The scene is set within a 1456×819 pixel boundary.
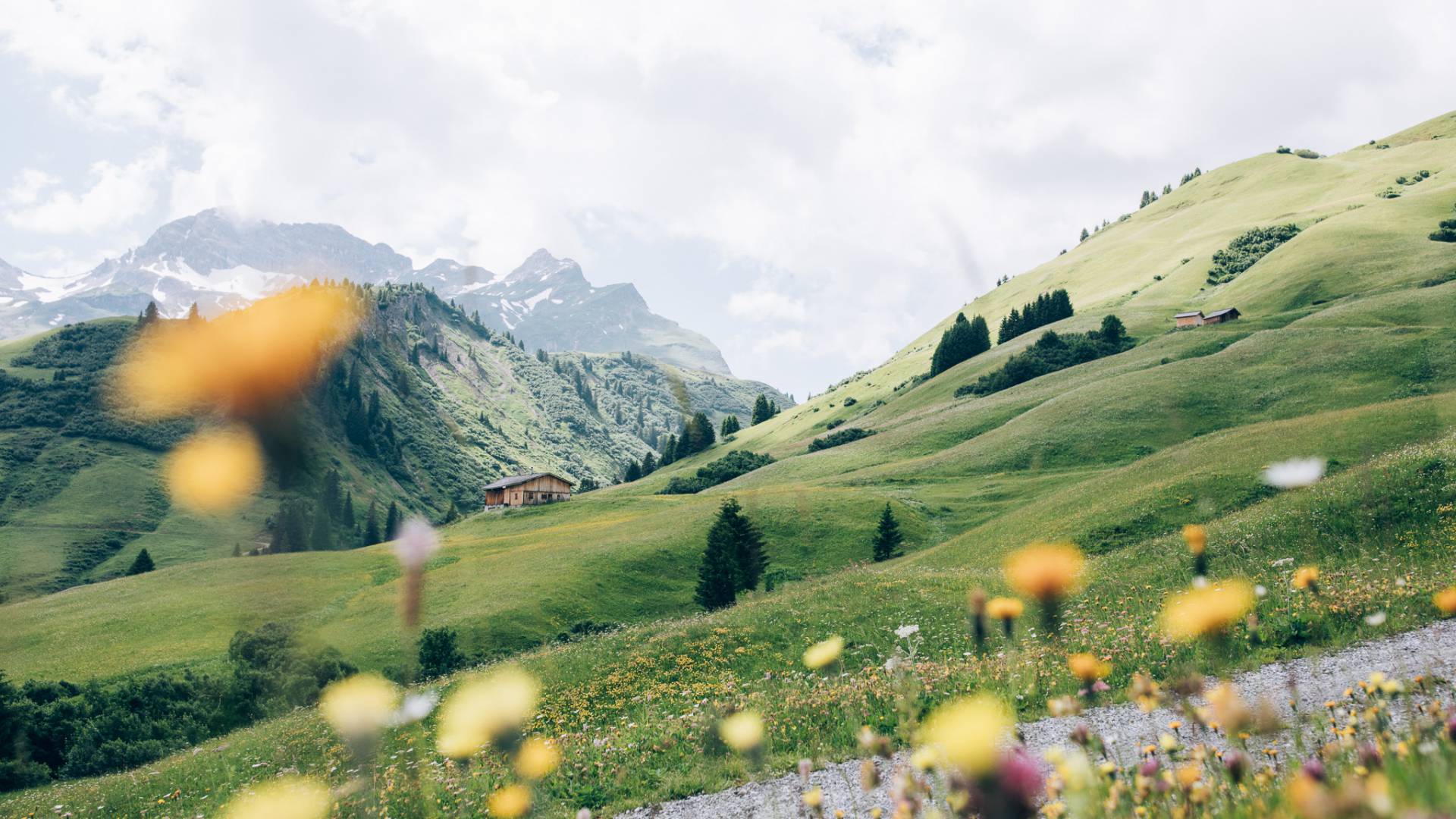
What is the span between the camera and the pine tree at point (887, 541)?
50844 millimetres

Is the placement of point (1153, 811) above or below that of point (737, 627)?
above

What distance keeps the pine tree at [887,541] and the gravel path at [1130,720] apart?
133 ft

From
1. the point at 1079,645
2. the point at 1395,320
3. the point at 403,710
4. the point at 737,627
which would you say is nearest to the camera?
the point at 1079,645

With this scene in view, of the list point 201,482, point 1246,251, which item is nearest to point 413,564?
point 201,482

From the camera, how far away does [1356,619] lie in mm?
11398

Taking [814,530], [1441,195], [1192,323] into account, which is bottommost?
[814,530]

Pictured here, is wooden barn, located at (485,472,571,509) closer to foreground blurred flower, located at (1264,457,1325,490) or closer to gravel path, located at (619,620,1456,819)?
foreground blurred flower, located at (1264,457,1325,490)

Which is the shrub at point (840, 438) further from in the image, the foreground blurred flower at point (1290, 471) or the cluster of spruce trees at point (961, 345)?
the foreground blurred flower at point (1290, 471)

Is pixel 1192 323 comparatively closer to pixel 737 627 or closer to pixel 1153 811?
pixel 737 627

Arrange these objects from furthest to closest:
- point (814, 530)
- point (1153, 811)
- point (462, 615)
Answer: point (814, 530)
point (462, 615)
point (1153, 811)

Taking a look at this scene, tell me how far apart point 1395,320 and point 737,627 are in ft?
276

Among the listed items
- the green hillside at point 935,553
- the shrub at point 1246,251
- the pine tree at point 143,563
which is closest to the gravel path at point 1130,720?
the green hillside at point 935,553

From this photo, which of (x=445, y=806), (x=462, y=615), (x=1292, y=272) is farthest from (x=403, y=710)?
(x=1292, y=272)

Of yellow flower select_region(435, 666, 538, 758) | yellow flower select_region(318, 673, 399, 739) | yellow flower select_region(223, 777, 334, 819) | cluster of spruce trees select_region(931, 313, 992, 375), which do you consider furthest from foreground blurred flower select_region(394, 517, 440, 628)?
cluster of spruce trees select_region(931, 313, 992, 375)
